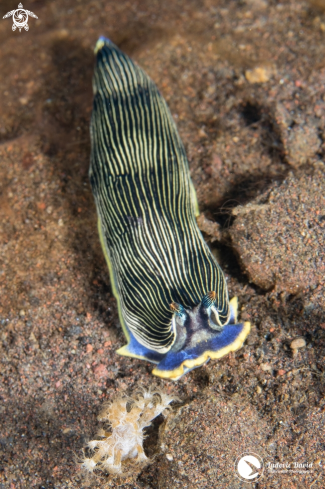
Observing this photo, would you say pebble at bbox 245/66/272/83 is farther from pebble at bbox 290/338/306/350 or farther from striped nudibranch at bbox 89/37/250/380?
pebble at bbox 290/338/306/350

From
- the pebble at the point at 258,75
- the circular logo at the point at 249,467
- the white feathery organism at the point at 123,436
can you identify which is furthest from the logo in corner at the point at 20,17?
the circular logo at the point at 249,467

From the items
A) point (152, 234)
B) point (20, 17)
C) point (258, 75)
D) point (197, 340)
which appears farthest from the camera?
point (20, 17)

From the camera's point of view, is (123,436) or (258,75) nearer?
(123,436)

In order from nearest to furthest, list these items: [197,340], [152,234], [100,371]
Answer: [197,340], [152,234], [100,371]

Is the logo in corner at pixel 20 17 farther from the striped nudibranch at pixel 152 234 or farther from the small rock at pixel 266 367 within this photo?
the small rock at pixel 266 367

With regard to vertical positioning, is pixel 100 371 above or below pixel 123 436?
above

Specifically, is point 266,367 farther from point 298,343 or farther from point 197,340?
point 197,340

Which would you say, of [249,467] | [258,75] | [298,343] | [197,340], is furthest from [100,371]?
[258,75]
